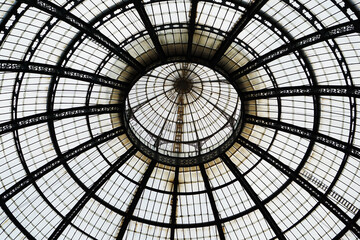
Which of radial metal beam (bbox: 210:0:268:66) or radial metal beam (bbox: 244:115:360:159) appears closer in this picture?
radial metal beam (bbox: 210:0:268:66)

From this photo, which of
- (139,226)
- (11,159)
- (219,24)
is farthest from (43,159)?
(219,24)

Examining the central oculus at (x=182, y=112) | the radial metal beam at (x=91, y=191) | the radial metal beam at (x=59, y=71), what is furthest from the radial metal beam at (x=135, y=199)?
the radial metal beam at (x=59, y=71)

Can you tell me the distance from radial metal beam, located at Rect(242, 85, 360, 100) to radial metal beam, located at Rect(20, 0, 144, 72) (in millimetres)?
9314

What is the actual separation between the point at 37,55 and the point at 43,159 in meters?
9.01

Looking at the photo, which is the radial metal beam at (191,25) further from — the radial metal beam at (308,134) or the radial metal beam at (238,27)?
the radial metal beam at (308,134)

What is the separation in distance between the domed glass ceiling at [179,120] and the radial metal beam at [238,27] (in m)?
0.15

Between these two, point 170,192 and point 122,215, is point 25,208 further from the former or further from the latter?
point 170,192


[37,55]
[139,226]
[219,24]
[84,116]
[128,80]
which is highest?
[219,24]

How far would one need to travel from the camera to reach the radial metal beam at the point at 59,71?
849 inches

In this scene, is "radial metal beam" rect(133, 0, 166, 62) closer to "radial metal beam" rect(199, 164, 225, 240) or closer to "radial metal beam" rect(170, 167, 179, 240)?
"radial metal beam" rect(199, 164, 225, 240)

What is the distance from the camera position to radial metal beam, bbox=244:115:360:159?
24587mm

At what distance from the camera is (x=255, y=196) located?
3033 cm

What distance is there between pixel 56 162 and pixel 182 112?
1289cm

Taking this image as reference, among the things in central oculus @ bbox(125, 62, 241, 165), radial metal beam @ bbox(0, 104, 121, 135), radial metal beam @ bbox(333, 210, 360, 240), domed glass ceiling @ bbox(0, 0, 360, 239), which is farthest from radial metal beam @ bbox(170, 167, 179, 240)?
radial metal beam @ bbox(333, 210, 360, 240)
